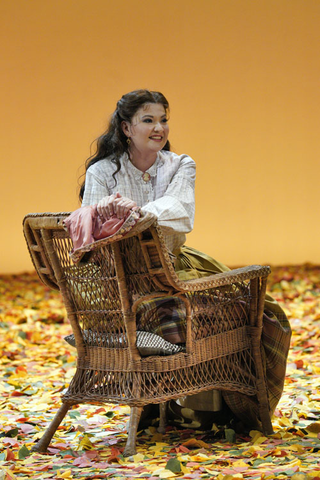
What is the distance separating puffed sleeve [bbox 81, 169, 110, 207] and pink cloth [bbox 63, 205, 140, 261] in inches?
16.8

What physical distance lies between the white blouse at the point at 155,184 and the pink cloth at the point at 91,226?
0.38 metres

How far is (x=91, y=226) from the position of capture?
1842 millimetres

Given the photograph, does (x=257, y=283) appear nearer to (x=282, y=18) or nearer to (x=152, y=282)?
(x=152, y=282)


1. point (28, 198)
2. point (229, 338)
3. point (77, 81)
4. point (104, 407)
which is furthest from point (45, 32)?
point (229, 338)

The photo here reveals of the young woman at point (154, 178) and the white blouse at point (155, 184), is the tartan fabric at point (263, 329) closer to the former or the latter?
the young woman at point (154, 178)

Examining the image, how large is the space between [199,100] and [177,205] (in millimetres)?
5360

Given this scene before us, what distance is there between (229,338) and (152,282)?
1.33ft

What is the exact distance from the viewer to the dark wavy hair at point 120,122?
94.0 inches

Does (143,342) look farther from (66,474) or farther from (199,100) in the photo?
(199,100)

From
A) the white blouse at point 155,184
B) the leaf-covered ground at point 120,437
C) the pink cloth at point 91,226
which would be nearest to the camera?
the pink cloth at point 91,226

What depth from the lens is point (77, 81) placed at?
7320 millimetres

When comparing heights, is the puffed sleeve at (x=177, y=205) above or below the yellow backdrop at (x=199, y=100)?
below

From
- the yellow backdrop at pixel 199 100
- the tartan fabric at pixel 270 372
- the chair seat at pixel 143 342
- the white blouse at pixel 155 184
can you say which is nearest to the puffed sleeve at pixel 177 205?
the white blouse at pixel 155 184

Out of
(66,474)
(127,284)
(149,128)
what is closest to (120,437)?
(66,474)
